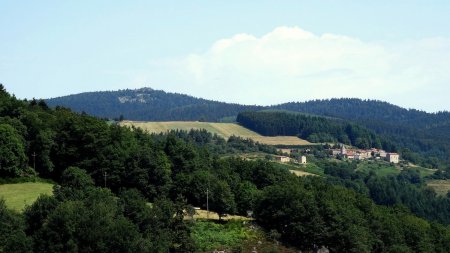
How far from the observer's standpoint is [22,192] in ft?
247

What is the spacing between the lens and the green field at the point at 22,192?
69531 millimetres

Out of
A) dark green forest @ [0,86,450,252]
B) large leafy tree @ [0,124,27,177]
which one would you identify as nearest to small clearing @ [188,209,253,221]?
dark green forest @ [0,86,450,252]

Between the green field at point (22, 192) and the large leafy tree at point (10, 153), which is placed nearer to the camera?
the green field at point (22, 192)

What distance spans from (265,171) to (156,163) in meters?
25.3

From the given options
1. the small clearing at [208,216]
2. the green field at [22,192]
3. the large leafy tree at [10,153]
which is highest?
the large leafy tree at [10,153]

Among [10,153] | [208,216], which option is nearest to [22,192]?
[10,153]

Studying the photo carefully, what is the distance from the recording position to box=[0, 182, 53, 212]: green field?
228ft

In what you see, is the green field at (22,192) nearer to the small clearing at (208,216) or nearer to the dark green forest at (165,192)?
the dark green forest at (165,192)

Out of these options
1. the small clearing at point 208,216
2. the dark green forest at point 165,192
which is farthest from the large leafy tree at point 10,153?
the small clearing at point 208,216

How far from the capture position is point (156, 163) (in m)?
84.2

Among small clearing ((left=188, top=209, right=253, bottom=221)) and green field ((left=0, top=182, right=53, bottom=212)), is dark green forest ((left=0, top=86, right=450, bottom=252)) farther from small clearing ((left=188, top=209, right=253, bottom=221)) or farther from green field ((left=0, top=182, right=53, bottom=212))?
green field ((left=0, top=182, right=53, bottom=212))

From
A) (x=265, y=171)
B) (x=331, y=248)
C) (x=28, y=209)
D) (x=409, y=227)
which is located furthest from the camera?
(x=265, y=171)

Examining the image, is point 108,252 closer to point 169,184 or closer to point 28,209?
point 28,209

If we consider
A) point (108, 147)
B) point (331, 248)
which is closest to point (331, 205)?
point (331, 248)
